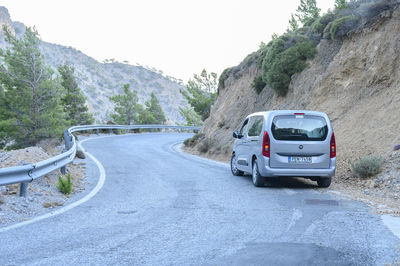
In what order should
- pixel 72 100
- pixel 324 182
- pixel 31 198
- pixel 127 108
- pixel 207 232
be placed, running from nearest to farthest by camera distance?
pixel 207 232
pixel 31 198
pixel 324 182
pixel 72 100
pixel 127 108

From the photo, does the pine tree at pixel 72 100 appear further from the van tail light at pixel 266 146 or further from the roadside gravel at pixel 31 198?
the van tail light at pixel 266 146

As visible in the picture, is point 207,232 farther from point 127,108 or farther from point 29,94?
point 127,108

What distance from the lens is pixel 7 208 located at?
21.8 ft

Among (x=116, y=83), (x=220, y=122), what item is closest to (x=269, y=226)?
(x=220, y=122)

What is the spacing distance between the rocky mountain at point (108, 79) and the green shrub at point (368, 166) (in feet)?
305

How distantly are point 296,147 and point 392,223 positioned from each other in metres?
3.70

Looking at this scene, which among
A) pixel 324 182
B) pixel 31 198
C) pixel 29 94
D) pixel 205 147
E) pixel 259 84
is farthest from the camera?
pixel 29 94

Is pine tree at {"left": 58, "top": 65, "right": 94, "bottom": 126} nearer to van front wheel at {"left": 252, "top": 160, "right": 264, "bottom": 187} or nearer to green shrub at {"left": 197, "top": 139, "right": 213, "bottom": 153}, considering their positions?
green shrub at {"left": 197, "top": 139, "right": 213, "bottom": 153}

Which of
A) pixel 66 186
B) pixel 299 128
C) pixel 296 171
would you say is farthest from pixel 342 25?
pixel 66 186

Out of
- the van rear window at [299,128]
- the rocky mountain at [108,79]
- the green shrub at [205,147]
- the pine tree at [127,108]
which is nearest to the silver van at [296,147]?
the van rear window at [299,128]

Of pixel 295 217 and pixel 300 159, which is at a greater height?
pixel 300 159

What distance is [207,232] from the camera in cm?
540

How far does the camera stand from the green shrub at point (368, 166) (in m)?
10.2

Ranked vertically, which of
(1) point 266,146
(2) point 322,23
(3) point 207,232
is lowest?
(3) point 207,232
